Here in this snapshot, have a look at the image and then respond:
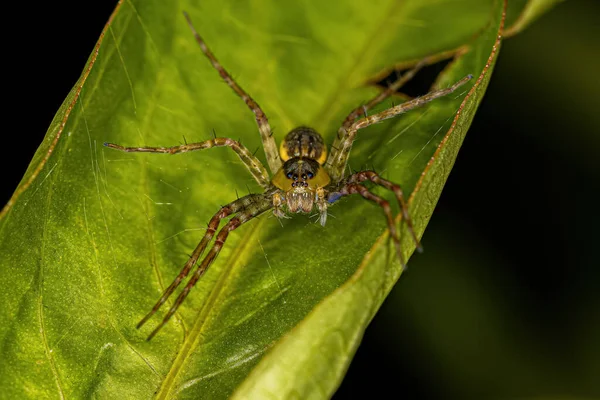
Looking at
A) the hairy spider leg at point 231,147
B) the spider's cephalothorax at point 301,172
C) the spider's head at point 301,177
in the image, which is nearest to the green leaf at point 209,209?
the hairy spider leg at point 231,147

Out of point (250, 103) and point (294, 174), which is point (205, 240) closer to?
point (250, 103)

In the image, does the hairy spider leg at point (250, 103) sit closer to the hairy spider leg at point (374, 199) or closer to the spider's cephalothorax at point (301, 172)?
the spider's cephalothorax at point (301, 172)

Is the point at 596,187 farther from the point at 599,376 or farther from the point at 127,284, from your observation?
the point at 127,284

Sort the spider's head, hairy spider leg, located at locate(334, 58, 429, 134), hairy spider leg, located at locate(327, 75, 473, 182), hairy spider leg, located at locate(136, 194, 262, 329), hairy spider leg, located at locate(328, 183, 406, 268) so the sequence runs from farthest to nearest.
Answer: the spider's head, hairy spider leg, located at locate(334, 58, 429, 134), hairy spider leg, located at locate(327, 75, 473, 182), hairy spider leg, located at locate(136, 194, 262, 329), hairy spider leg, located at locate(328, 183, 406, 268)

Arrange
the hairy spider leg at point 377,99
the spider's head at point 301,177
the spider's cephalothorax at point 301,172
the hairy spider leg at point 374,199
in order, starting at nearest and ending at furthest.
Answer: the hairy spider leg at point 374,199, the hairy spider leg at point 377,99, the spider's cephalothorax at point 301,172, the spider's head at point 301,177

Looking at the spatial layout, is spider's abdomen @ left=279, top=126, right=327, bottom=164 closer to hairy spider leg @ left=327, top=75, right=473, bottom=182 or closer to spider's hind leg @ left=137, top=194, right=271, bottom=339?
hairy spider leg @ left=327, top=75, right=473, bottom=182

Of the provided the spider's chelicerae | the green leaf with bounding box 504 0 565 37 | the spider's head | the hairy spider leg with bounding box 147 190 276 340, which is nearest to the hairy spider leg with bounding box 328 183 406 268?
the spider's chelicerae
